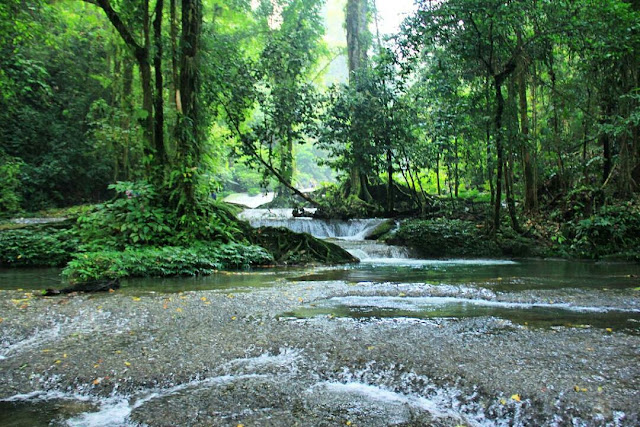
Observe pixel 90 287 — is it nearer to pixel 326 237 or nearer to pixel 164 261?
pixel 164 261

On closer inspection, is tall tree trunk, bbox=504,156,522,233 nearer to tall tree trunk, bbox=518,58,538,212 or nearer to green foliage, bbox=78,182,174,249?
tall tree trunk, bbox=518,58,538,212

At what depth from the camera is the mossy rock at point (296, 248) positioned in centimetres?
1031

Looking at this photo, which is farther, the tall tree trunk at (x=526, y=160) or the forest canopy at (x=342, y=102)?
the tall tree trunk at (x=526, y=160)

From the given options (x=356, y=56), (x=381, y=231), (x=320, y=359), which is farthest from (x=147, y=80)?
(x=356, y=56)

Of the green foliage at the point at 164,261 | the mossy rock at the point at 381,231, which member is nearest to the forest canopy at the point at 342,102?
the green foliage at the point at 164,261

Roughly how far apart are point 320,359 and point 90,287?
13.6 ft

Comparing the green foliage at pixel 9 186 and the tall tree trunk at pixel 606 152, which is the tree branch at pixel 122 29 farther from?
the tall tree trunk at pixel 606 152

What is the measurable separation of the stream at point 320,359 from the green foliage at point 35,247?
4.26m

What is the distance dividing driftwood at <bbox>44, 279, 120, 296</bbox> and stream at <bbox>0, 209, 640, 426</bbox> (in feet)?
1.04

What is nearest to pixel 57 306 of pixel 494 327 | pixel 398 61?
pixel 494 327

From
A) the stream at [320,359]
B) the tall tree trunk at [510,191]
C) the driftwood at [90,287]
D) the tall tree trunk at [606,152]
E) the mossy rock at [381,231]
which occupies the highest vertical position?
the tall tree trunk at [606,152]

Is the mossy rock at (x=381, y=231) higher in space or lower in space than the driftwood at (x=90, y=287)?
higher

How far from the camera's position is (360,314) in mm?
4434

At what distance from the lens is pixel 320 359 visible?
3.12 metres
